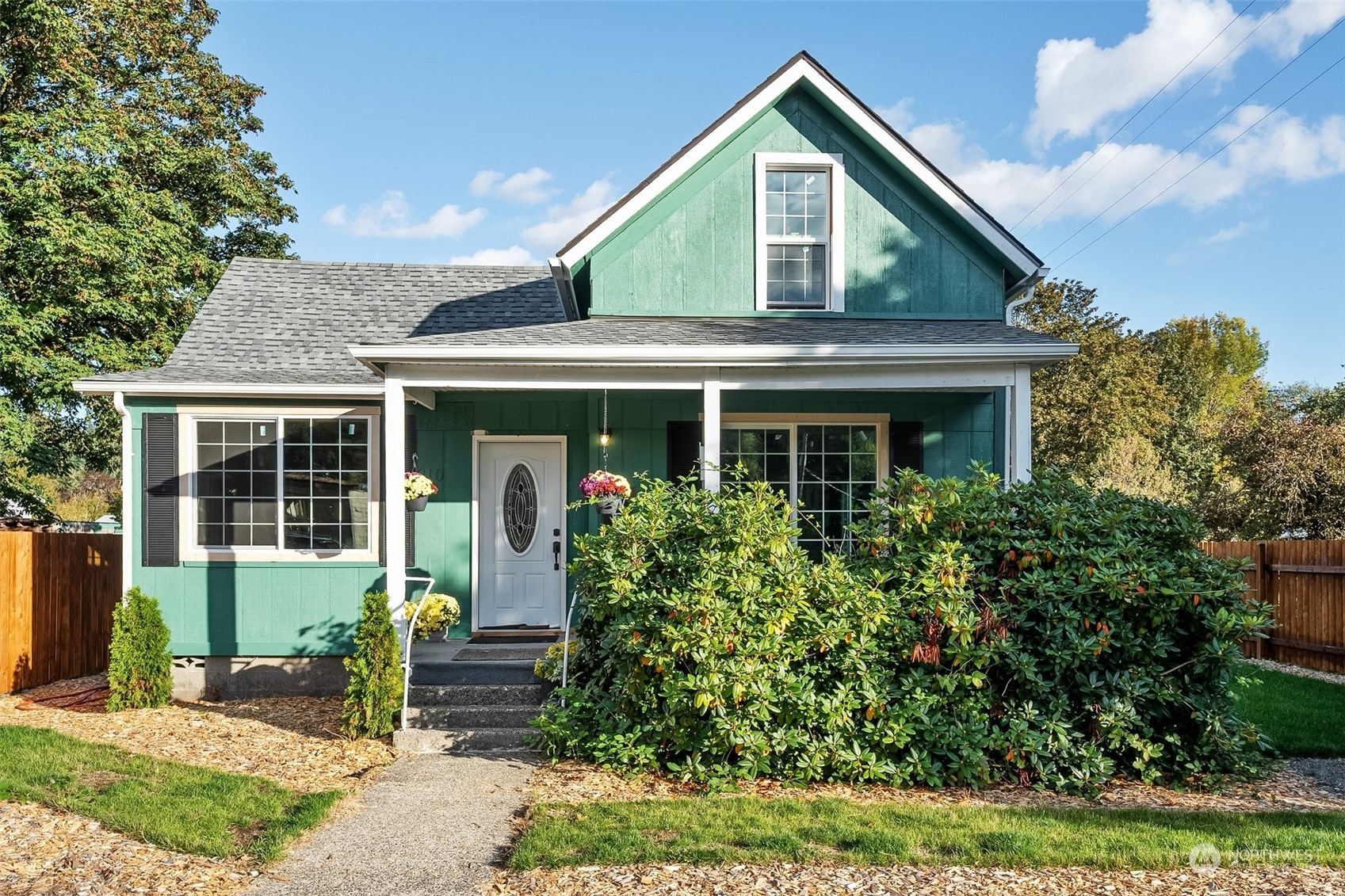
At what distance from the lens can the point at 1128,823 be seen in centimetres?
524

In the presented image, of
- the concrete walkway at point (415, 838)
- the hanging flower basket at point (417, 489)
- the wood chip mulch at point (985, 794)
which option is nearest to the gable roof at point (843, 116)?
the hanging flower basket at point (417, 489)

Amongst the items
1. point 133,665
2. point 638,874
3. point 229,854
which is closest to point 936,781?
point 638,874

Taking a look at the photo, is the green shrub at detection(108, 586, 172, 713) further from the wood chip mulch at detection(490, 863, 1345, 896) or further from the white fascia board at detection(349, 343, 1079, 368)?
the wood chip mulch at detection(490, 863, 1345, 896)

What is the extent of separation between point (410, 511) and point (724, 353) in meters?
3.73

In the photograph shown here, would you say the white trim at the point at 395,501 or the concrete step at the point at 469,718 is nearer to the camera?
the concrete step at the point at 469,718

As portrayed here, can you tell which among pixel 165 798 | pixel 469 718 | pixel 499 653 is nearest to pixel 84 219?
pixel 499 653

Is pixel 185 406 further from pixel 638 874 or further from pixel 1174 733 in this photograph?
pixel 1174 733

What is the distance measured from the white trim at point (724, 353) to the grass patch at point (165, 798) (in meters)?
3.43

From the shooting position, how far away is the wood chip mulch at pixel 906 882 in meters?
4.34

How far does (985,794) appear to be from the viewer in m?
6.02

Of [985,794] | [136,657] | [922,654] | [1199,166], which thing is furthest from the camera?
[1199,166]

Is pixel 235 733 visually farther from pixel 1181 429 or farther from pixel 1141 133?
pixel 1181 429

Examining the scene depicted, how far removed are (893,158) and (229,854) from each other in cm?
840

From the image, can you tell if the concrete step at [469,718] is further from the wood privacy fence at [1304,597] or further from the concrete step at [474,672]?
the wood privacy fence at [1304,597]
